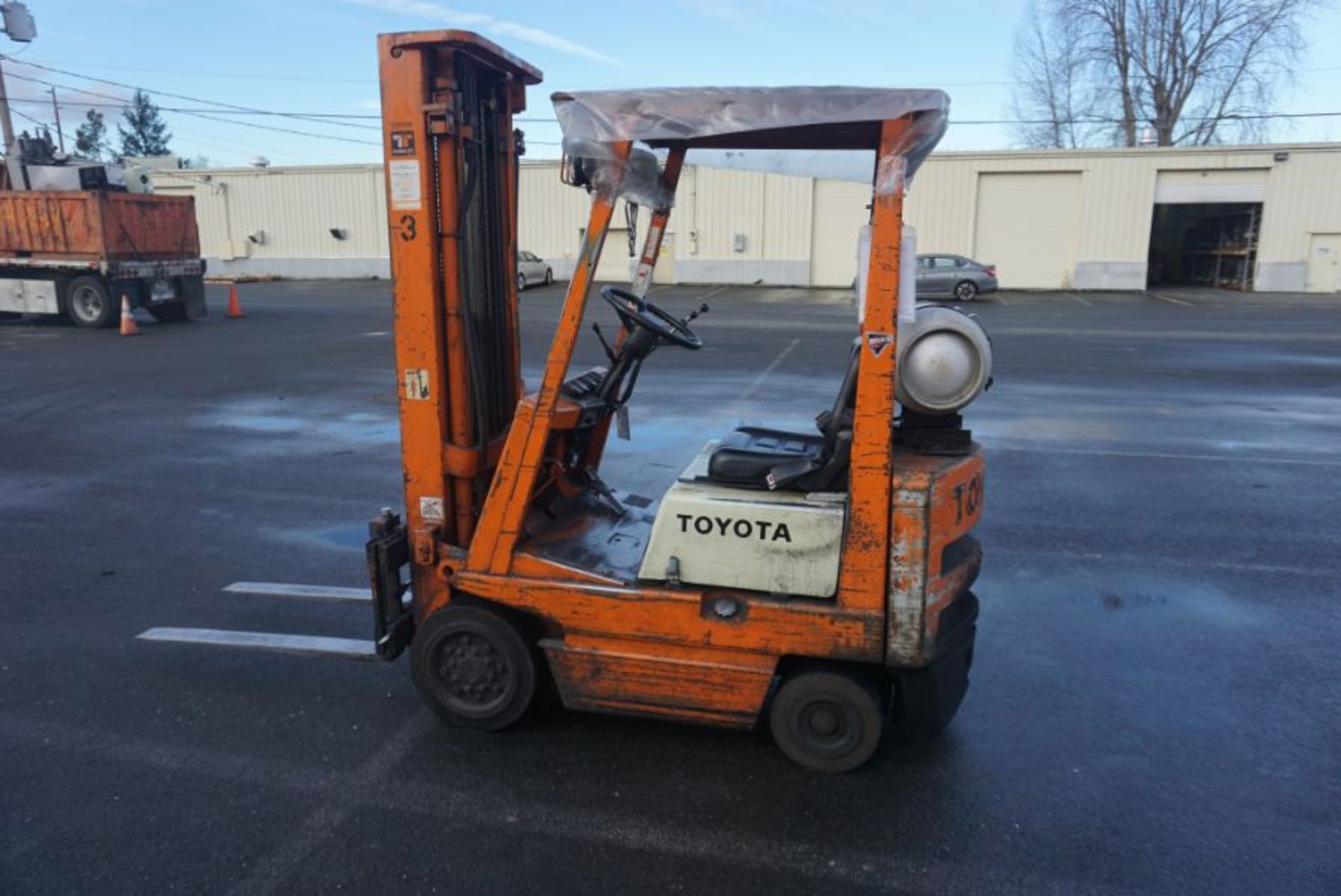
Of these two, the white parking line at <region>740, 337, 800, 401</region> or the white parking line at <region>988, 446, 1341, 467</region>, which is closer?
the white parking line at <region>988, 446, 1341, 467</region>

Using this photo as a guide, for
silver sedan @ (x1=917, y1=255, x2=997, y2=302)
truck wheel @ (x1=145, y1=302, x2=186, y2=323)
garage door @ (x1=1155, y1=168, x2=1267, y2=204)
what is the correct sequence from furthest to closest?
garage door @ (x1=1155, y1=168, x2=1267, y2=204) → silver sedan @ (x1=917, y1=255, x2=997, y2=302) → truck wheel @ (x1=145, y1=302, x2=186, y2=323)

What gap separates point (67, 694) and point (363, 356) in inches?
469

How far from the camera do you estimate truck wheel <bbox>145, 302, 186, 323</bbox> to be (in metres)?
21.4

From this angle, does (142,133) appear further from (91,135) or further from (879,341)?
(879,341)

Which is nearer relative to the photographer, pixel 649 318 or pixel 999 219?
pixel 649 318

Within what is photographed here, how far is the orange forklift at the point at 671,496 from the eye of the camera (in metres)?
3.23

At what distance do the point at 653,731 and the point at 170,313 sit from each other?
21620 millimetres

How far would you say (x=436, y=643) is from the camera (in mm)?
3744

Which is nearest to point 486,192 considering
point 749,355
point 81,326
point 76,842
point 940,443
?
point 940,443

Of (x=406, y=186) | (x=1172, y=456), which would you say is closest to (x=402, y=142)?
(x=406, y=186)

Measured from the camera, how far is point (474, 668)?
3.73 m

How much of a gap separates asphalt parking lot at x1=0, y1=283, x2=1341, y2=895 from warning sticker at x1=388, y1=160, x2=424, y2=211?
6.88ft

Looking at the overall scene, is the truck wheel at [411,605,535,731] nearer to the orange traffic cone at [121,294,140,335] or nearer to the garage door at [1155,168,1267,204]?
the orange traffic cone at [121,294,140,335]

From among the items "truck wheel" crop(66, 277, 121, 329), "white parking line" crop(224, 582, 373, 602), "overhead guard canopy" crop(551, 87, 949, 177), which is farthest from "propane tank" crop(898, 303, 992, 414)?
"truck wheel" crop(66, 277, 121, 329)
